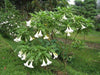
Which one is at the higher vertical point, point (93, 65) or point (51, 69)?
point (51, 69)

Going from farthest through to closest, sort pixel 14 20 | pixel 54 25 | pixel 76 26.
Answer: pixel 14 20, pixel 76 26, pixel 54 25

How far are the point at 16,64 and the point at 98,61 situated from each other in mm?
3463

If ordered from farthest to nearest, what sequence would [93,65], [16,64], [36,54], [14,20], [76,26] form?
1. [14,20]
2. [93,65]
3. [16,64]
4. [76,26]
5. [36,54]

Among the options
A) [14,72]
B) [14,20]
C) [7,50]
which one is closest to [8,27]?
[14,20]

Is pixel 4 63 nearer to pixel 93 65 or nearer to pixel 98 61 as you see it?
pixel 93 65

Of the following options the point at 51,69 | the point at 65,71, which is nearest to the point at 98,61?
the point at 65,71

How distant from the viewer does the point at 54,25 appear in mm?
3059

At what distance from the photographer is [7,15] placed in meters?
6.30

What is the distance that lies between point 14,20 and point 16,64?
2868 mm

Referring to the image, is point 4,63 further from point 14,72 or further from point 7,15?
point 7,15

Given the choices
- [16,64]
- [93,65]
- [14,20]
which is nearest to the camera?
[16,64]

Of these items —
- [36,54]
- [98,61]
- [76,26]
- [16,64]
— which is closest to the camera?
[36,54]

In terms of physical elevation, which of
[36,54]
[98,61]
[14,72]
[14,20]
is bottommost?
[98,61]

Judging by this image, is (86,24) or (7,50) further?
(7,50)
